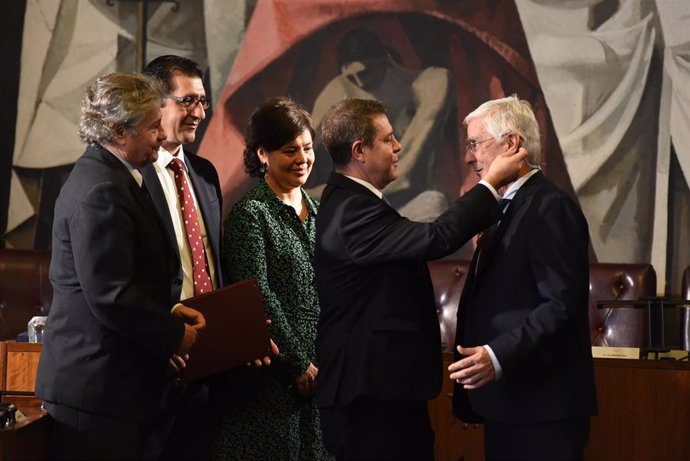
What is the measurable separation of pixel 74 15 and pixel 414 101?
2.13 meters

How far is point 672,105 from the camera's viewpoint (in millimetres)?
5539

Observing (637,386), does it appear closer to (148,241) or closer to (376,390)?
(376,390)

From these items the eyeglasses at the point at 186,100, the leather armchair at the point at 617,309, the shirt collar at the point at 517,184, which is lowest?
the leather armchair at the point at 617,309

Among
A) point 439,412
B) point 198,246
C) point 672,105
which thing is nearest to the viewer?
point 198,246

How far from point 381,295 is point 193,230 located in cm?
84

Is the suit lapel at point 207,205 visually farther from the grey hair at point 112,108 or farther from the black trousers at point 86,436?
the black trousers at point 86,436

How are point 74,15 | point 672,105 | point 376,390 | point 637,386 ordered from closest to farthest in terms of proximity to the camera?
point 376,390
point 637,386
point 672,105
point 74,15

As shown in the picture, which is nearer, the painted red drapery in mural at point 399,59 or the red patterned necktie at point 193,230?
the red patterned necktie at point 193,230

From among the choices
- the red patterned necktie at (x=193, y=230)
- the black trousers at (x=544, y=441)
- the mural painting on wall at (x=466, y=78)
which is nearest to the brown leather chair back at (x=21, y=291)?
the mural painting on wall at (x=466, y=78)

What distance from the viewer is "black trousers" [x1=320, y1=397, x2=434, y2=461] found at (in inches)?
120

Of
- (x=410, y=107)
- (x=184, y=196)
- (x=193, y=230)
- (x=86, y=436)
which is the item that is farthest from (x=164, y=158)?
(x=410, y=107)

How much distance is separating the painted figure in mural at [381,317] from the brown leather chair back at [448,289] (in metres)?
2.11

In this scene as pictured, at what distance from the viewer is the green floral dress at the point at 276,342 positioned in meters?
3.59

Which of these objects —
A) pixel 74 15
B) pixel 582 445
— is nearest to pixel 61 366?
pixel 582 445
